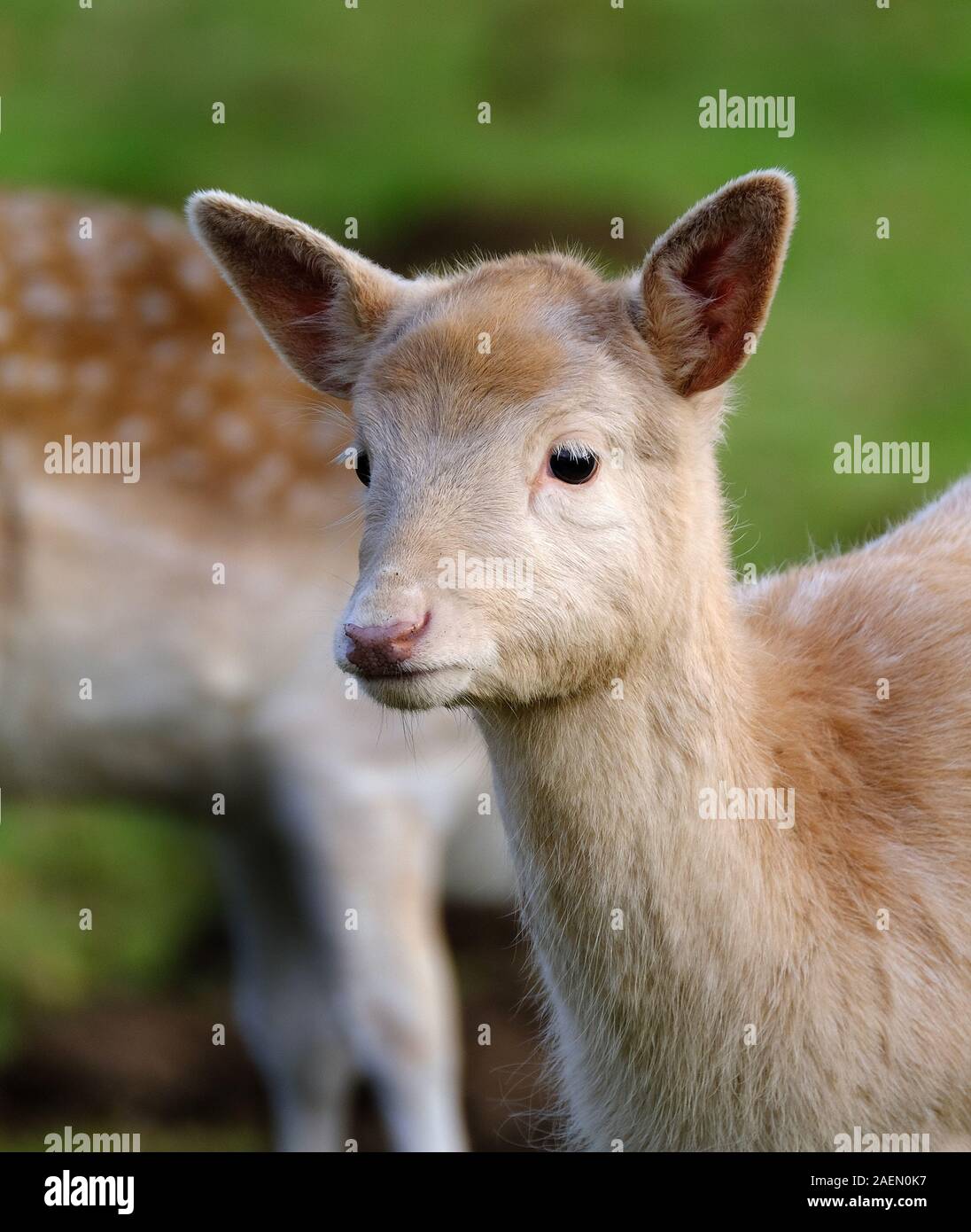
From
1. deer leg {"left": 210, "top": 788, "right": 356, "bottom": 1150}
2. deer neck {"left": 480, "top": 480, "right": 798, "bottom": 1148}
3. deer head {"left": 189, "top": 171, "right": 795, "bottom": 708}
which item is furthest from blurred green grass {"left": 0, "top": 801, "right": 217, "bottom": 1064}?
deer head {"left": 189, "top": 171, "right": 795, "bottom": 708}

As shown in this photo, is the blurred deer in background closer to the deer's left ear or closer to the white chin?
the deer's left ear

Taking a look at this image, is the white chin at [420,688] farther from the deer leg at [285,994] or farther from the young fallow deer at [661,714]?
the deer leg at [285,994]

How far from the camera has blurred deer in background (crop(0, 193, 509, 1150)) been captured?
5184 mm

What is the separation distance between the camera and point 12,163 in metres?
9.44

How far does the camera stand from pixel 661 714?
2.95 meters

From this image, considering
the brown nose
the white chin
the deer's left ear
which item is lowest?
the white chin

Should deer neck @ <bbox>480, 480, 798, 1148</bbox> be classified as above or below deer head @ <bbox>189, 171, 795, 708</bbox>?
below

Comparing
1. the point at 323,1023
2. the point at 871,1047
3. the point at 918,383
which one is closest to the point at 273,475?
the point at 323,1023

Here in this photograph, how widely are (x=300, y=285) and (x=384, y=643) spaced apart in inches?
41.4

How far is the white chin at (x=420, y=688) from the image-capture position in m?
2.63

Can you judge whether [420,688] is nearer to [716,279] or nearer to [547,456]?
[547,456]

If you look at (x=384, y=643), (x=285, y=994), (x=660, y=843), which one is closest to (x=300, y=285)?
(x=384, y=643)

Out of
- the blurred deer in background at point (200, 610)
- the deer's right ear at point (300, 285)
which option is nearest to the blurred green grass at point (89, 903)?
the blurred deer in background at point (200, 610)

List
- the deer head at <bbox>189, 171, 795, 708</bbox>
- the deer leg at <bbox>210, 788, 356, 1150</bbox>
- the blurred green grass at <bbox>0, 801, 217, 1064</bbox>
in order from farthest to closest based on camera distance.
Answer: the blurred green grass at <bbox>0, 801, 217, 1064</bbox> → the deer leg at <bbox>210, 788, 356, 1150</bbox> → the deer head at <bbox>189, 171, 795, 708</bbox>
